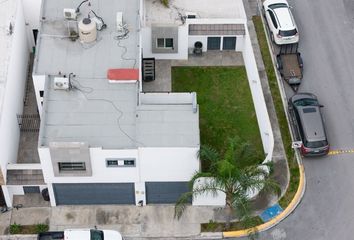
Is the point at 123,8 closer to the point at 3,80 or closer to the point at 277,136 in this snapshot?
the point at 3,80

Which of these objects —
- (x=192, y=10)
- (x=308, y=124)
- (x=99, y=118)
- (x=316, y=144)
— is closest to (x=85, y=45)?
(x=99, y=118)

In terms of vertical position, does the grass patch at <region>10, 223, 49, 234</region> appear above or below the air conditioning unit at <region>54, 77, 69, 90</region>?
below

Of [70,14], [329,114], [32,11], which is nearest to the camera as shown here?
[70,14]

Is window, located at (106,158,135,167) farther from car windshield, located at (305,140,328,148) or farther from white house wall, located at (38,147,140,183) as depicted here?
car windshield, located at (305,140,328,148)

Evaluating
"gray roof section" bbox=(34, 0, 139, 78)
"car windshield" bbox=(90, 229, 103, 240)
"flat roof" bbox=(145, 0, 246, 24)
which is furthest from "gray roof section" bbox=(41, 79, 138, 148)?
"flat roof" bbox=(145, 0, 246, 24)

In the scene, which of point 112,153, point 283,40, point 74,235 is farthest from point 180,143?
point 283,40

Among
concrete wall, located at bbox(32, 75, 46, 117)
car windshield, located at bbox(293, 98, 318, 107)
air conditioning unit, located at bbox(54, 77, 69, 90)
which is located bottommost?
car windshield, located at bbox(293, 98, 318, 107)

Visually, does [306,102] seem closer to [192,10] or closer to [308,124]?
[308,124]
